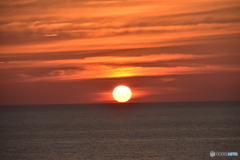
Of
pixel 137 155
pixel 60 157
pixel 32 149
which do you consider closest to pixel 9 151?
pixel 32 149

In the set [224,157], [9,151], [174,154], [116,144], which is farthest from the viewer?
[116,144]

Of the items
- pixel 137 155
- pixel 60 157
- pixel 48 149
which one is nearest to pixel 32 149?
pixel 48 149

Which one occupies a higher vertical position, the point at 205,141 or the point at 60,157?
the point at 205,141

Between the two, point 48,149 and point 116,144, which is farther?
point 116,144

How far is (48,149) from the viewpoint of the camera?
149ft

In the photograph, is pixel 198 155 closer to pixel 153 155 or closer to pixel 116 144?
pixel 153 155

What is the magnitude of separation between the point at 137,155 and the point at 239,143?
61.4ft

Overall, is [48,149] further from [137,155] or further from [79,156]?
[137,155]

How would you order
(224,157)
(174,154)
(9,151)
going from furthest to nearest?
(9,151)
(174,154)
(224,157)

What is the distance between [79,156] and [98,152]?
376 centimetres

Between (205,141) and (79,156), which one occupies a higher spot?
(205,141)

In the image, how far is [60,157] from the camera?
38438 millimetres

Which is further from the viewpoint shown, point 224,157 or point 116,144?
point 116,144

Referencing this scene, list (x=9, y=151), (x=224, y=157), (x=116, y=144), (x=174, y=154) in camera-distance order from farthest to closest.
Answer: (x=116, y=144)
(x=9, y=151)
(x=174, y=154)
(x=224, y=157)
